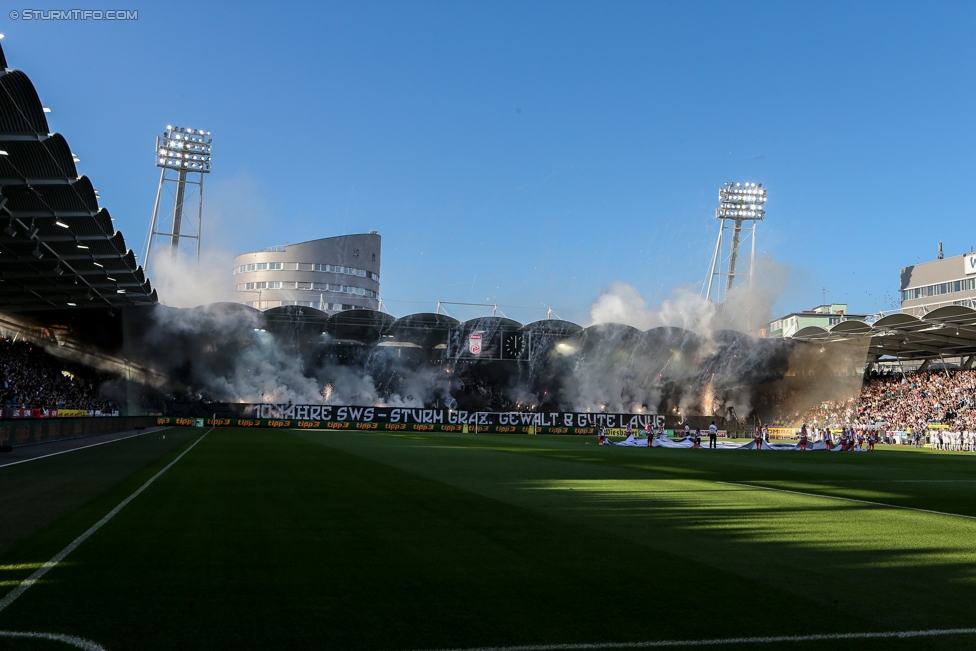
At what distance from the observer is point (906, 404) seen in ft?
222

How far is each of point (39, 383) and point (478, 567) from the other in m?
59.3

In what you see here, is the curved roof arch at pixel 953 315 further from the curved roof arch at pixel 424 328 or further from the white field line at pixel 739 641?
the white field line at pixel 739 641

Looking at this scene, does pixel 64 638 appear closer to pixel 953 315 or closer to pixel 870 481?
pixel 870 481

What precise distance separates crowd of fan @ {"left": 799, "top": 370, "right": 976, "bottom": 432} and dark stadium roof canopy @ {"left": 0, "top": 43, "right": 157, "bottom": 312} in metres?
57.7

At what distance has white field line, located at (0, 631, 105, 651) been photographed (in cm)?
494

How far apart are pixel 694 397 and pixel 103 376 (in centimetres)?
5565

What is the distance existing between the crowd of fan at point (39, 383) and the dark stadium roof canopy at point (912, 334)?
5938 centimetres

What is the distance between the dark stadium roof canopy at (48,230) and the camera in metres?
24.3

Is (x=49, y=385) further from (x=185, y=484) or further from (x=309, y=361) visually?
(x=185, y=484)

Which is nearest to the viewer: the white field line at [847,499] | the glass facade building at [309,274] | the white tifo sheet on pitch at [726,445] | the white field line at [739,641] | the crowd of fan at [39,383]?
the white field line at [739,641]

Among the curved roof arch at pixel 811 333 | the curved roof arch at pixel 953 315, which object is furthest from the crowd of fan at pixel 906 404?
the curved roof arch at pixel 953 315

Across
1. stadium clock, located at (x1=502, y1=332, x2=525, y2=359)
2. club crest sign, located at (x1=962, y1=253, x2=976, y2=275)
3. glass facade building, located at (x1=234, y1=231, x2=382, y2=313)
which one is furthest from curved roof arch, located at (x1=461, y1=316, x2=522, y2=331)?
club crest sign, located at (x1=962, y1=253, x2=976, y2=275)

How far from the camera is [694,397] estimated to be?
77875 millimetres

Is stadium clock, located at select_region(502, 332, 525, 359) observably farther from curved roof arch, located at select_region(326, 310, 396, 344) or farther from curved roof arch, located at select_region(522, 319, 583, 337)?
curved roof arch, located at select_region(326, 310, 396, 344)
